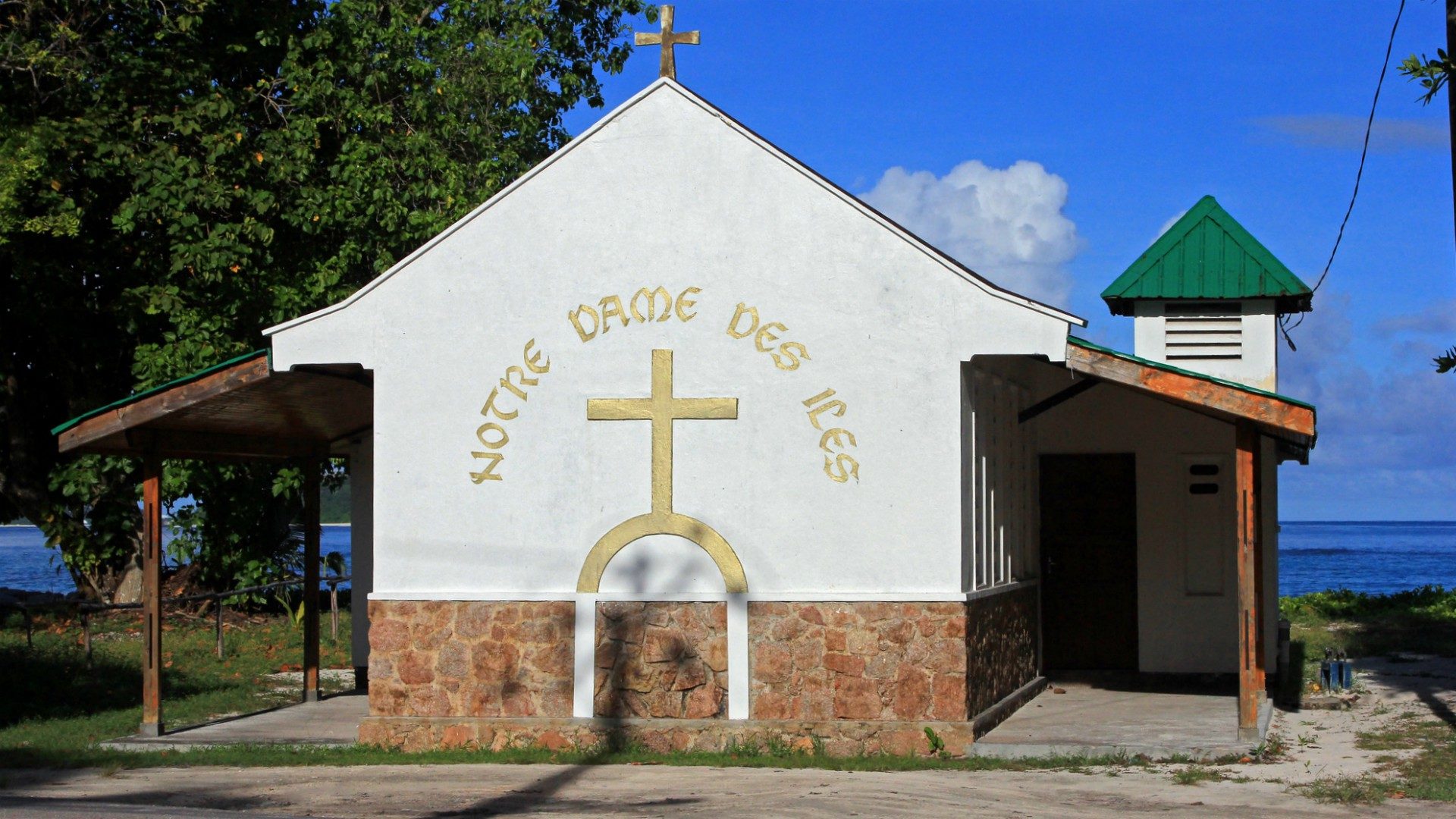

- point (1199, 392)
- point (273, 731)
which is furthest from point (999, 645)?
point (273, 731)

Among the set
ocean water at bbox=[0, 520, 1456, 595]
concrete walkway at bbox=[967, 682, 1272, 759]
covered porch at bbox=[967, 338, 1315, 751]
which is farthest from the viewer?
ocean water at bbox=[0, 520, 1456, 595]

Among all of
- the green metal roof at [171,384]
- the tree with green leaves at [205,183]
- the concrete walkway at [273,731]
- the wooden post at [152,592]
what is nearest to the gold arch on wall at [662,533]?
the concrete walkway at [273,731]

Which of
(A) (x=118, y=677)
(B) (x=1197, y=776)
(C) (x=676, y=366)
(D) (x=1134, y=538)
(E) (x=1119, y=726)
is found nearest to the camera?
(B) (x=1197, y=776)

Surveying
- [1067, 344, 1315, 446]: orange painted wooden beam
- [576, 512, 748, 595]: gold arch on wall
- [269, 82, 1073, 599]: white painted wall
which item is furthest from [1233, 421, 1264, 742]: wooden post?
[576, 512, 748, 595]: gold arch on wall

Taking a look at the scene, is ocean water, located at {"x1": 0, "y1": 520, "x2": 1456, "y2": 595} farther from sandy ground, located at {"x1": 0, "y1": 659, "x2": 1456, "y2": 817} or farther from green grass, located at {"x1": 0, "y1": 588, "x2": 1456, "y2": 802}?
sandy ground, located at {"x1": 0, "y1": 659, "x2": 1456, "y2": 817}

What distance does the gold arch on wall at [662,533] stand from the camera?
12289 millimetres

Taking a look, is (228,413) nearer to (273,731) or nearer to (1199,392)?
(273,731)

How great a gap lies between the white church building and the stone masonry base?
2 cm

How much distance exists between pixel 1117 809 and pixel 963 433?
3581mm

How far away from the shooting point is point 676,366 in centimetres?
1249

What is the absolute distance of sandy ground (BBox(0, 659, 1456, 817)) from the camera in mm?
9578

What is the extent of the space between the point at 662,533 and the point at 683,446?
725mm

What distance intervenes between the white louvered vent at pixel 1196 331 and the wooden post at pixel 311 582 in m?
9.48

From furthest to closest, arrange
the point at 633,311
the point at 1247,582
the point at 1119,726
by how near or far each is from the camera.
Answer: the point at 1119,726, the point at 633,311, the point at 1247,582
